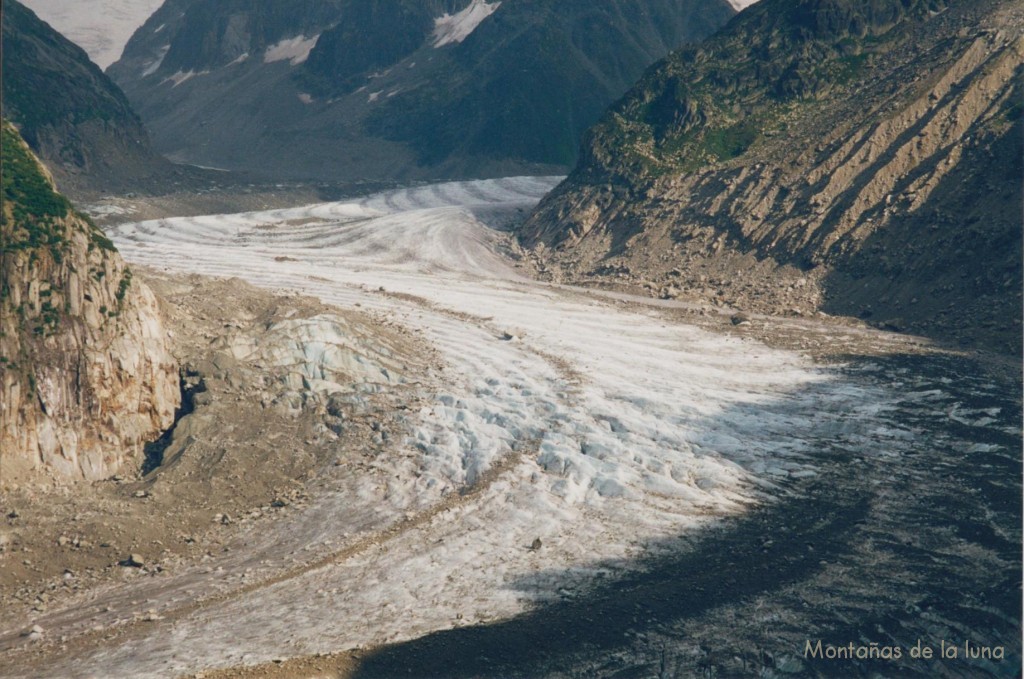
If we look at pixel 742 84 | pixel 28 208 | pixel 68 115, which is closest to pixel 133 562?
pixel 28 208

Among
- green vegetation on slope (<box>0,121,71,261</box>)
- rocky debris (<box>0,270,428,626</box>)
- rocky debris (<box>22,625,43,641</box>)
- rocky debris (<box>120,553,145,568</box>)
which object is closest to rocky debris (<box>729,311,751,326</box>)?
rocky debris (<box>0,270,428,626</box>)

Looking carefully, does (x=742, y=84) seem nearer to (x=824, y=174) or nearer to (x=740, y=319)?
(x=824, y=174)

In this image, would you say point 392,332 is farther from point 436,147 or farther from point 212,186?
point 436,147

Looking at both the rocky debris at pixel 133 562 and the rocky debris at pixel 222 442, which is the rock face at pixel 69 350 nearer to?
the rocky debris at pixel 222 442

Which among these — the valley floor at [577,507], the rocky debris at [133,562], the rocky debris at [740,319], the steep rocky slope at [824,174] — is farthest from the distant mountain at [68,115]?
the rocky debris at [133,562]

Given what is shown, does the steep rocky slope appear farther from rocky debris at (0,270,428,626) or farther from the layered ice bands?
rocky debris at (0,270,428,626)
